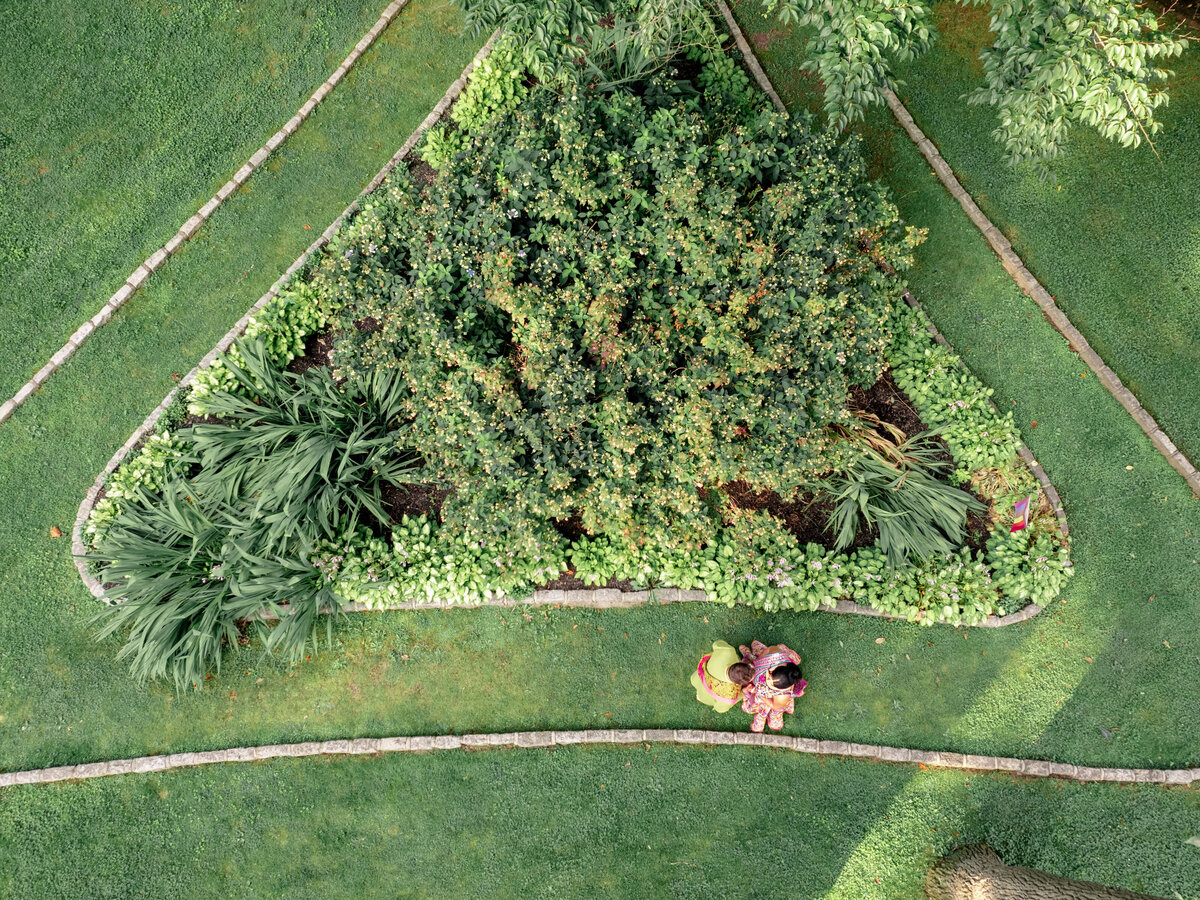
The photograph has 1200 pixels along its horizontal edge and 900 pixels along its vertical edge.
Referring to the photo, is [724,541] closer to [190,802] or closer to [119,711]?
[190,802]

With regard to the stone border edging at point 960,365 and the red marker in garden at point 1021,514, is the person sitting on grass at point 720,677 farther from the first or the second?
the red marker in garden at point 1021,514

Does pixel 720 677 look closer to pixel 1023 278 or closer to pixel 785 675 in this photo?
pixel 785 675

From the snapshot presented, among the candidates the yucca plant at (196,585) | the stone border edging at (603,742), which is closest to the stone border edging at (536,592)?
the yucca plant at (196,585)

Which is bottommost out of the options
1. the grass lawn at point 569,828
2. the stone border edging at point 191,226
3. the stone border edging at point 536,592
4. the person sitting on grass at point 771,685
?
the grass lawn at point 569,828

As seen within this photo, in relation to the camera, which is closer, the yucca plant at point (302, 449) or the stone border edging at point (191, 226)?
the yucca plant at point (302, 449)

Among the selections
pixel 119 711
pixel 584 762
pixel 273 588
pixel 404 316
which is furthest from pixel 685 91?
pixel 119 711

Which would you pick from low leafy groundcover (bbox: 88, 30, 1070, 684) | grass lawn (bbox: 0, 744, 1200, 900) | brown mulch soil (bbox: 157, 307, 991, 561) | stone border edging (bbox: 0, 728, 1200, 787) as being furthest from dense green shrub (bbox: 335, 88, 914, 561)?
grass lawn (bbox: 0, 744, 1200, 900)

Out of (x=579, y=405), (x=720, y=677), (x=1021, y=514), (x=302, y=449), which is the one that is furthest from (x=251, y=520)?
(x=1021, y=514)
